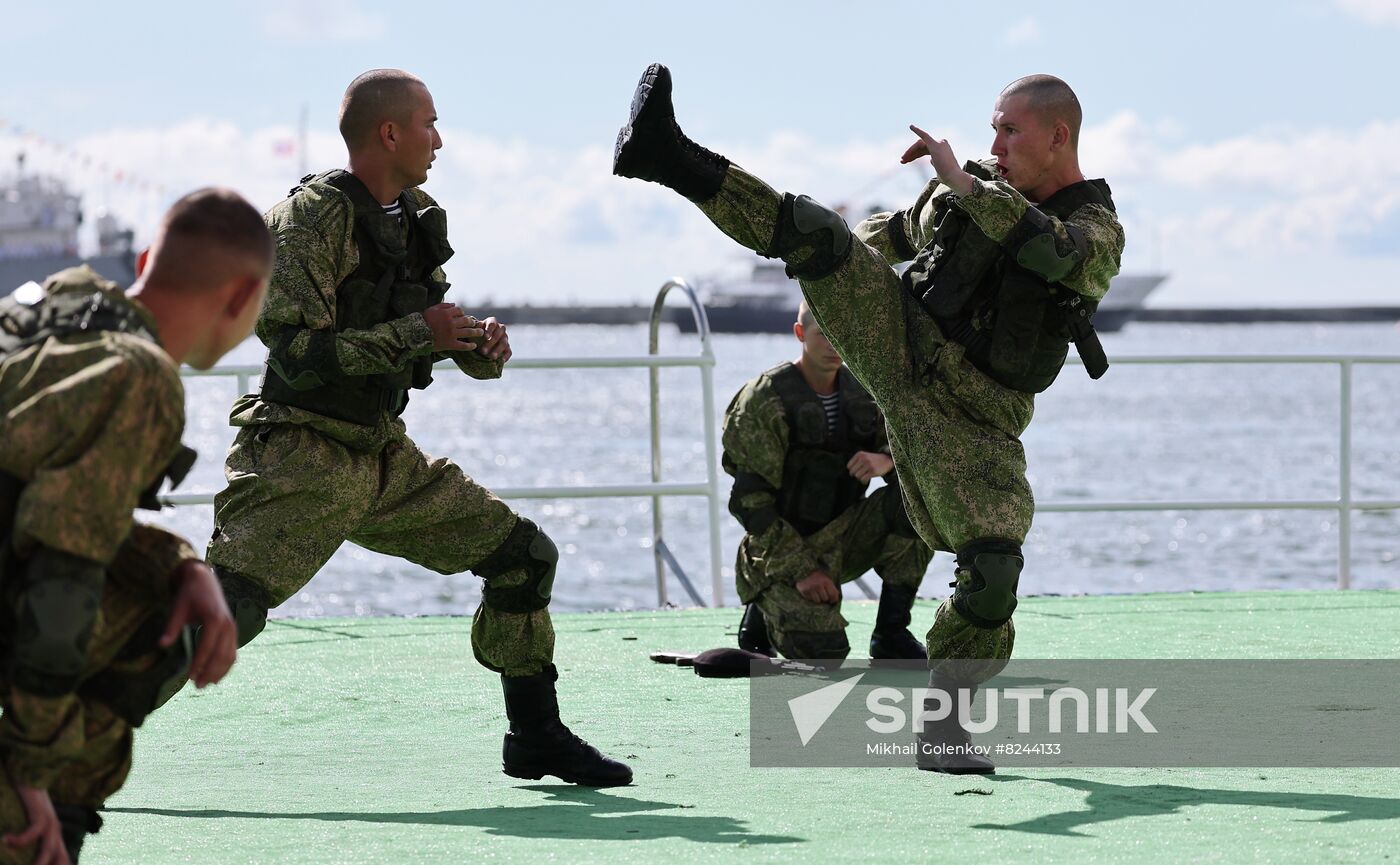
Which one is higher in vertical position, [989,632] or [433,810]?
[989,632]

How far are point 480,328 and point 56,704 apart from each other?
5.58ft

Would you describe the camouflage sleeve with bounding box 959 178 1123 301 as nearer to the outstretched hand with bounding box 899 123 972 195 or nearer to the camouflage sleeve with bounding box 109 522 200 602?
the outstretched hand with bounding box 899 123 972 195

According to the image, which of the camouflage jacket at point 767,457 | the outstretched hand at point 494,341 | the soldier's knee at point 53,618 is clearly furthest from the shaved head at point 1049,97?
the soldier's knee at point 53,618

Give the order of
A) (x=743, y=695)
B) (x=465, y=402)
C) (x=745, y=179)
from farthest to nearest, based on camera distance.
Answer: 1. (x=465, y=402)
2. (x=743, y=695)
3. (x=745, y=179)

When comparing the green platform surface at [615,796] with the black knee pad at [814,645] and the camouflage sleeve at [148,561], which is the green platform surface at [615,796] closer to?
the black knee pad at [814,645]

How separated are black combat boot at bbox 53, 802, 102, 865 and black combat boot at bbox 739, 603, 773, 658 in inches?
150

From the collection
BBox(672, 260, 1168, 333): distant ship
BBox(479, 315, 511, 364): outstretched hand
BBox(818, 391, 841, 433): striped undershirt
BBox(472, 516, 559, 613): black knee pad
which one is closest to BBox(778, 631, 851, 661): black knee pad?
→ BBox(818, 391, 841, 433): striped undershirt

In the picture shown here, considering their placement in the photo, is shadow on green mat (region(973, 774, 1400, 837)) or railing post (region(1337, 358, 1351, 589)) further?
railing post (region(1337, 358, 1351, 589))

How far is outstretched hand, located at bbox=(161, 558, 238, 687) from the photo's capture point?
2.50 metres

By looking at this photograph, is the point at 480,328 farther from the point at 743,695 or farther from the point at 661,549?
the point at 661,549

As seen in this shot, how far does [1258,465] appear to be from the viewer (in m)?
40.9

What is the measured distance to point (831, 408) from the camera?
6.24m

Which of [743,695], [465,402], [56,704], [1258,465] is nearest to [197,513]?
[1258,465]

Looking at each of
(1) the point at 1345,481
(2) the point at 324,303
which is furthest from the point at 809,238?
(1) the point at 1345,481
